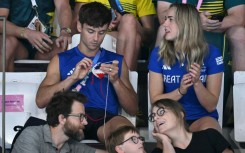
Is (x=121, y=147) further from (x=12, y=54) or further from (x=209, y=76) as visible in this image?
(x=12, y=54)

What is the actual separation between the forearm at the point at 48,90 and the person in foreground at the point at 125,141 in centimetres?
65

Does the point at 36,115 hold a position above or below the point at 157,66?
below

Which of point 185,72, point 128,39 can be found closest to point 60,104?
point 185,72

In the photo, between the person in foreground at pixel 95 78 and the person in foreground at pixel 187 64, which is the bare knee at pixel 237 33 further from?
the person in foreground at pixel 95 78

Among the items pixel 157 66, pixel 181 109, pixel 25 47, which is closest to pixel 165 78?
pixel 157 66

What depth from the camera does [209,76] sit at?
553 cm

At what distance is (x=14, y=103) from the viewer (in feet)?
18.7

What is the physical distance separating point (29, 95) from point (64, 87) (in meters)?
0.41

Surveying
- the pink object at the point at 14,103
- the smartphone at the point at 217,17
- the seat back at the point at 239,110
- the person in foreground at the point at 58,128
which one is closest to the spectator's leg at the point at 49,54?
the pink object at the point at 14,103

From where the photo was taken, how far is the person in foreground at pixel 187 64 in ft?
18.0

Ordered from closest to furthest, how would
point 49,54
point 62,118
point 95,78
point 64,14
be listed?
point 62,118 → point 95,78 → point 49,54 → point 64,14

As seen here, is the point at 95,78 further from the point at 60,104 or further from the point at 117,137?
the point at 117,137

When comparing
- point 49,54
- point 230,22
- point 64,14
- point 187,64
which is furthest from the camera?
point 64,14

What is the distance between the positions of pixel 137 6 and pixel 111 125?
1379mm
